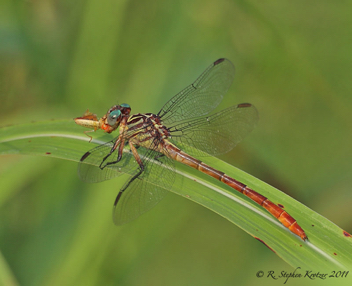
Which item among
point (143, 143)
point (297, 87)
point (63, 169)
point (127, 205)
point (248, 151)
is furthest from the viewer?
point (297, 87)

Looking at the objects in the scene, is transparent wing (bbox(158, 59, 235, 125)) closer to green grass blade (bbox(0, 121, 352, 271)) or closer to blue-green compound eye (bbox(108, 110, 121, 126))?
blue-green compound eye (bbox(108, 110, 121, 126))

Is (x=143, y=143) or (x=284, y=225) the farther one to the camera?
(x=143, y=143)

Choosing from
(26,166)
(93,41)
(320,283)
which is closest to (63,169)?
(26,166)

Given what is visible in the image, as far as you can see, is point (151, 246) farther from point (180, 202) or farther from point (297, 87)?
point (297, 87)

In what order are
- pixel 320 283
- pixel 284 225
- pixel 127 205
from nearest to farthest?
pixel 320 283 < pixel 284 225 < pixel 127 205

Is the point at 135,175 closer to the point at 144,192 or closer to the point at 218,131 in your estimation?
the point at 144,192

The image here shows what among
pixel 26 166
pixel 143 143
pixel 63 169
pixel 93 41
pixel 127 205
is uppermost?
pixel 93 41

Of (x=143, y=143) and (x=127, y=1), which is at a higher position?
(x=127, y=1)

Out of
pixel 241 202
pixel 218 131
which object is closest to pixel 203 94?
pixel 218 131
